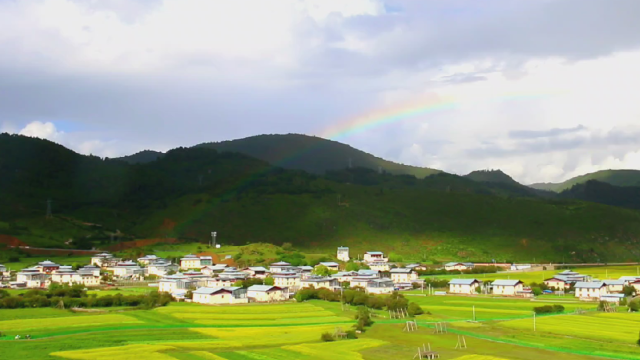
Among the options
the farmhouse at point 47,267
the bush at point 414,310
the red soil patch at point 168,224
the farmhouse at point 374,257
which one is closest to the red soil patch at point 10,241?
the farmhouse at point 47,267

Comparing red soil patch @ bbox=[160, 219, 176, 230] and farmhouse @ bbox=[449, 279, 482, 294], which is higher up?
red soil patch @ bbox=[160, 219, 176, 230]

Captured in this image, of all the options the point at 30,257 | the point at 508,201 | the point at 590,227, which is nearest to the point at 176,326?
the point at 30,257

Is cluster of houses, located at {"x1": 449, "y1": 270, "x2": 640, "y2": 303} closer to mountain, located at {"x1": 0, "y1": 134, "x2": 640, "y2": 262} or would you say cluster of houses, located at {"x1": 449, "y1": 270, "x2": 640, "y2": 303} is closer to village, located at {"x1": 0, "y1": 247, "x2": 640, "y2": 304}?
Result: village, located at {"x1": 0, "y1": 247, "x2": 640, "y2": 304}

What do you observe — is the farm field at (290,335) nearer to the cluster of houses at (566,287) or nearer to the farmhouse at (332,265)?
the cluster of houses at (566,287)

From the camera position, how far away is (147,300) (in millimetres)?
69812

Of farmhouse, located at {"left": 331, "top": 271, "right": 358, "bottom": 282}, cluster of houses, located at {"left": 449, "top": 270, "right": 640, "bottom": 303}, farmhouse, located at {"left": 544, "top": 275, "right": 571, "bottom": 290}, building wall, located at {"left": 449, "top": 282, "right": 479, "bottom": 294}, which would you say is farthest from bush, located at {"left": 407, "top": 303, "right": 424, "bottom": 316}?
farmhouse, located at {"left": 544, "top": 275, "right": 571, "bottom": 290}

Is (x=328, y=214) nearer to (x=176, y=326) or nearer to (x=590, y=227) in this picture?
(x=590, y=227)

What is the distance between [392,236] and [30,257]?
252 feet

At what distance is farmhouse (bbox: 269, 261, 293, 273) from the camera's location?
4072 inches

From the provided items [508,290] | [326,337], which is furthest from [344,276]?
[326,337]

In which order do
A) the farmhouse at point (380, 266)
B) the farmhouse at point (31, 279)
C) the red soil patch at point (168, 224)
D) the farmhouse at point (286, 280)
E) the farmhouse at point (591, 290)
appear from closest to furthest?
the farmhouse at point (591, 290) → the farmhouse at point (31, 279) → the farmhouse at point (286, 280) → the farmhouse at point (380, 266) → the red soil patch at point (168, 224)

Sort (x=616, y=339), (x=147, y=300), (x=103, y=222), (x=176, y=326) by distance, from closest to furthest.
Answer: (x=616, y=339)
(x=176, y=326)
(x=147, y=300)
(x=103, y=222)

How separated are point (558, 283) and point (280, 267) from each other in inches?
1562

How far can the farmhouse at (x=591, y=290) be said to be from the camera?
257ft
